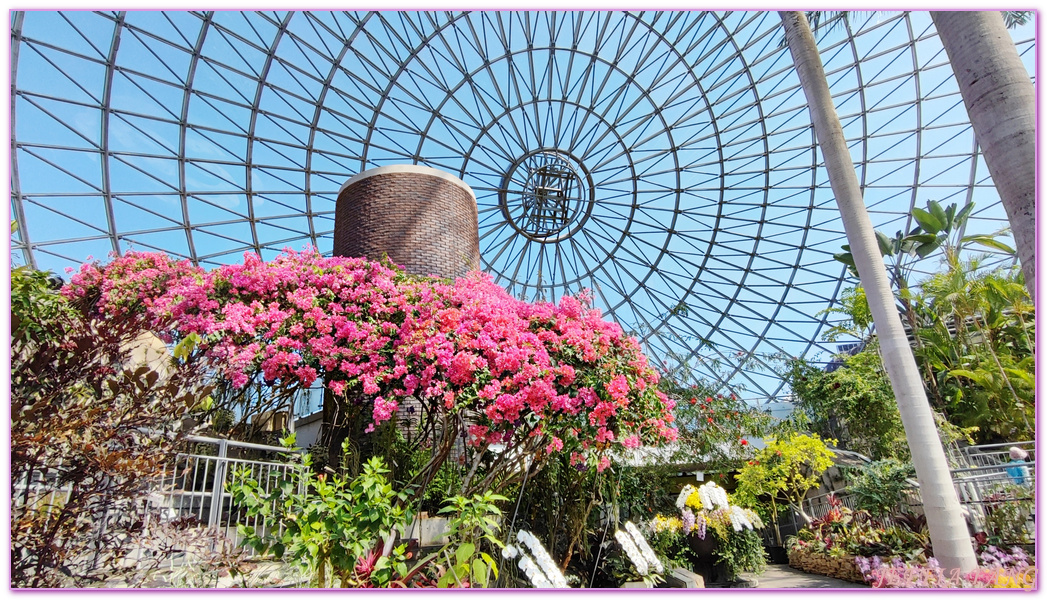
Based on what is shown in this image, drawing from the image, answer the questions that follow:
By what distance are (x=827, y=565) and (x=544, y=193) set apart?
18.7 meters

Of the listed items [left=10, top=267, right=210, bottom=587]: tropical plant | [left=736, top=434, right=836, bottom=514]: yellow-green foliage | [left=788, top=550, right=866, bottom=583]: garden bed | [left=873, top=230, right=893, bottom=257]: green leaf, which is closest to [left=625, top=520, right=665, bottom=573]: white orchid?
[left=788, top=550, right=866, bottom=583]: garden bed

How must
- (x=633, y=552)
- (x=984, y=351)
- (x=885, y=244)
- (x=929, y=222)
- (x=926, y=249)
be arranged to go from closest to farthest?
(x=633, y=552)
(x=984, y=351)
(x=929, y=222)
(x=926, y=249)
(x=885, y=244)

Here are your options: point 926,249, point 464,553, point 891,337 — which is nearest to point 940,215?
point 926,249

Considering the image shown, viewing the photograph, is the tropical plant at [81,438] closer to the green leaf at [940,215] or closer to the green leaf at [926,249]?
the green leaf at [926,249]

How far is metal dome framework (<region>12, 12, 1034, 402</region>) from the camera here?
19375 mm

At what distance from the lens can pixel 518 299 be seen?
8867 millimetres

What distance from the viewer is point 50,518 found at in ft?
11.7

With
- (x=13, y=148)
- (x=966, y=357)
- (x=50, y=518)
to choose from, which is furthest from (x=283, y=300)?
(x=966, y=357)

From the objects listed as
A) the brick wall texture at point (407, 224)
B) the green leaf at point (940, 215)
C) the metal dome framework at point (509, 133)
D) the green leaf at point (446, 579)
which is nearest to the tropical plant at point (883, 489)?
the metal dome framework at point (509, 133)

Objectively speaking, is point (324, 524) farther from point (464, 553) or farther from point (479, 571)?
point (479, 571)

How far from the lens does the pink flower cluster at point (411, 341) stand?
22.3ft

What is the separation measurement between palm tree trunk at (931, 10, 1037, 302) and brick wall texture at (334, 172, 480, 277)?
31.2 feet

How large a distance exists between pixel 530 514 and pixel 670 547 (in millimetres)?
3092

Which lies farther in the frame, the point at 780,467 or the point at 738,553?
the point at 780,467
